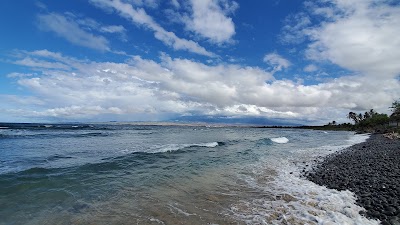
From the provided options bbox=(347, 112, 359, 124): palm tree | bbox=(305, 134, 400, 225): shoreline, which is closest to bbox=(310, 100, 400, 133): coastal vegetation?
bbox=(347, 112, 359, 124): palm tree

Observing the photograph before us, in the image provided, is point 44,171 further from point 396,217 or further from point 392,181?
point 392,181

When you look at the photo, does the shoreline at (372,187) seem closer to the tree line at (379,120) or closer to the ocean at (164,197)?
the ocean at (164,197)

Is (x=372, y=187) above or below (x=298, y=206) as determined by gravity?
above

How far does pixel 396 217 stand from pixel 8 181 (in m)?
14.5

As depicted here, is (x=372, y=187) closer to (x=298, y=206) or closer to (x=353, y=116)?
(x=298, y=206)

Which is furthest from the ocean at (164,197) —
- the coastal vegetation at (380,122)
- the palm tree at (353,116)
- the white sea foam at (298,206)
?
the palm tree at (353,116)

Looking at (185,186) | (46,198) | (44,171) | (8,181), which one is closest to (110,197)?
(46,198)

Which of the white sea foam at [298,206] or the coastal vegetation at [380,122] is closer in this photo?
the white sea foam at [298,206]

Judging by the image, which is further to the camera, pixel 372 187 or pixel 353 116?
pixel 353 116

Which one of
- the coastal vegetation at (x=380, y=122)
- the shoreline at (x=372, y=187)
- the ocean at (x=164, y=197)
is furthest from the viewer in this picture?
the coastal vegetation at (x=380, y=122)

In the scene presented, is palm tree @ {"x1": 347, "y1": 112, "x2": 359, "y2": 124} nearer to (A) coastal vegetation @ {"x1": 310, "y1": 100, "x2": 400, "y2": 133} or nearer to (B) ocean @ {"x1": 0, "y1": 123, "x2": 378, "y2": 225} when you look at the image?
(A) coastal vegetation @ {"x1": 310, "y1": 100, "x2": 400, "y2": 133}

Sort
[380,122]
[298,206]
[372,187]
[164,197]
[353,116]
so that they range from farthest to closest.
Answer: [353,116] < [380,122] < [372,187] < [164,197] < [298,206]

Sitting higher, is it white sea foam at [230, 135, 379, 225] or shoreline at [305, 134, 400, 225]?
shoreline at [305, 134, 400, 225]

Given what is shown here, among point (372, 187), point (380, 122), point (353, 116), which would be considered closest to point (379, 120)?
point (380, 122)
